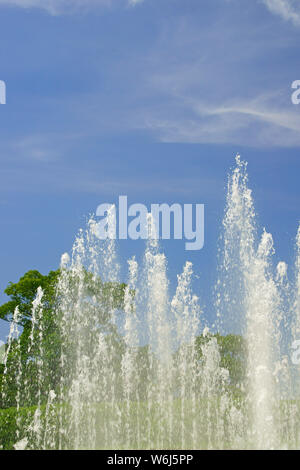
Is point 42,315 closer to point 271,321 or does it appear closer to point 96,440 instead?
point 96,440

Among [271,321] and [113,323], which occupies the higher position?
[113,323]

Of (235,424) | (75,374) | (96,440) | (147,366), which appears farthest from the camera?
(147,366)

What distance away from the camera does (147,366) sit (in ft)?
115

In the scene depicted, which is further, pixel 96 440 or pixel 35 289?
pixel 35 289

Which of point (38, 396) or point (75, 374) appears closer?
point (38, 396)

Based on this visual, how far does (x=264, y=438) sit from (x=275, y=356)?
4.31 meters

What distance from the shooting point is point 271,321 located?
24672 mm
